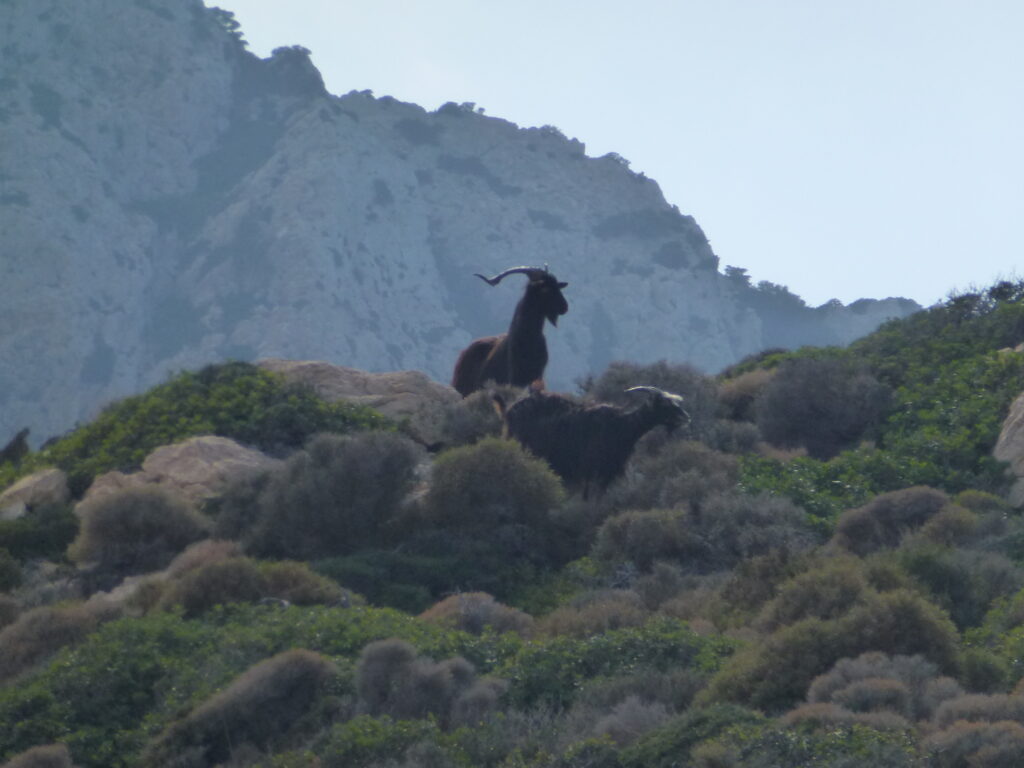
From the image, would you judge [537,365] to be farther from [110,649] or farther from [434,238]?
[434,238]

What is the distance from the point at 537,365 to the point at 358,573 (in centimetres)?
798

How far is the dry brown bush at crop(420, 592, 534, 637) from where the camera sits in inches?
470

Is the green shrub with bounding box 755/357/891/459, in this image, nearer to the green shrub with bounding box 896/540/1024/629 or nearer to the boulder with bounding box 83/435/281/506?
the boulder with bounding box 83/435/281/506

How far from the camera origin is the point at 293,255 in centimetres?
6750

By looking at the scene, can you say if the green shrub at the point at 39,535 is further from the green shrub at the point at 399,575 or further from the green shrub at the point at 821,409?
the green shrub at the point at 821,409

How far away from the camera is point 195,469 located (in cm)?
1822

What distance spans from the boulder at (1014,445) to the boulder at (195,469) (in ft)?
29.8

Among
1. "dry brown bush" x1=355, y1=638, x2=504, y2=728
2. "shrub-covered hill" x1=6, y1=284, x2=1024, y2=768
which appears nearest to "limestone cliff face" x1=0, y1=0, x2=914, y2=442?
"shrub-covered hill" x1=6, y1=284, x2=1024, y2=768

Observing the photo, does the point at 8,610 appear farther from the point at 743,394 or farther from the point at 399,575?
the point at 743,394

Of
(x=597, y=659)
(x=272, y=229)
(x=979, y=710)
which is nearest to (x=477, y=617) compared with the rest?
(x=597, y=659)

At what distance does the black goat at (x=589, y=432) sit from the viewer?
56.9 feet

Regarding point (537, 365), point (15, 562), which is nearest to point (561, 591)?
point (15, 562)

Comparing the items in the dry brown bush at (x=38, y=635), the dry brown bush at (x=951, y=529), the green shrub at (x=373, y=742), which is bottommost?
the green shrub at (x=373, y=742)

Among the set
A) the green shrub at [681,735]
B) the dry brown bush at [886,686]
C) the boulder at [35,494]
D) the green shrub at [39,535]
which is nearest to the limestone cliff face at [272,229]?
the boulder at [35,494]
